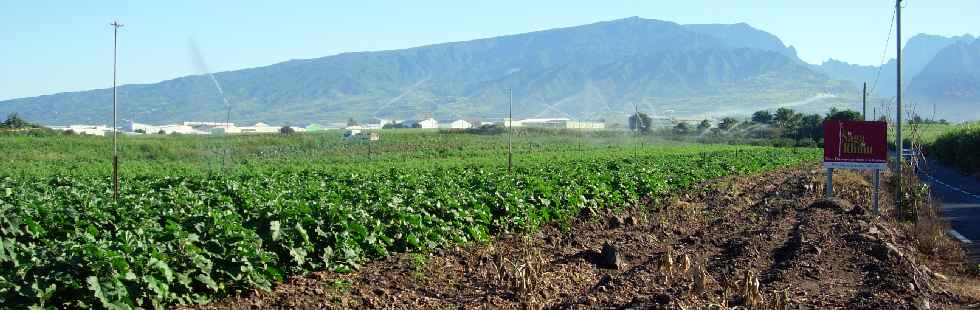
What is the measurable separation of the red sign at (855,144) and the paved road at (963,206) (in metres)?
2.04

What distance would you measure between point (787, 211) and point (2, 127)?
63952 mm

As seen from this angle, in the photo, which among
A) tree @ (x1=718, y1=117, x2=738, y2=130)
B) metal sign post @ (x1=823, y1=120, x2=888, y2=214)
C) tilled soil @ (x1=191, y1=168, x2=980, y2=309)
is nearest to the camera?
tilled soil @ (x1=191, y1=168, x2=980, y2=309)

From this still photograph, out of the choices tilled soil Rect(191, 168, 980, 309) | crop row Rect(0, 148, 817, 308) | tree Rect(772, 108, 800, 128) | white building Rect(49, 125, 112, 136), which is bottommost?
tilled soil Rect(191, 168, 980, 309)

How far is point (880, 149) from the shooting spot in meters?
18.5

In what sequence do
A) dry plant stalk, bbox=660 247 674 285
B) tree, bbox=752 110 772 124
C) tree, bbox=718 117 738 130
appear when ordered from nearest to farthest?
1. dry plant stalk, bbox=660 247 674 285
2. tree, bbox=718 117 738 130
3. tree, bbox=752 110 772 124

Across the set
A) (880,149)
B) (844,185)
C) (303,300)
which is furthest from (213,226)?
(844,185)

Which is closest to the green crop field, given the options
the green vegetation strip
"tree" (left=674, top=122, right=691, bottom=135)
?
the green vegetation strip

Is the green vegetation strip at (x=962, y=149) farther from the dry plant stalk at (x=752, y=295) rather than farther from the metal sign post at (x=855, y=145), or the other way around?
the dry plant stalk at (x=752, y=295)

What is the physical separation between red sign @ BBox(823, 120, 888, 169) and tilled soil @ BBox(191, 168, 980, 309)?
7.09 feet

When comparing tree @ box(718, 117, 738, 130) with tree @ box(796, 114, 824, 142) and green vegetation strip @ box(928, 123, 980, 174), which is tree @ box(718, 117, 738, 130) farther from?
green vegetation strip @ box(928, 123, 980, 174)

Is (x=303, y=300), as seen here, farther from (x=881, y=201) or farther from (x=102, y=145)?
(x=102, y=145)

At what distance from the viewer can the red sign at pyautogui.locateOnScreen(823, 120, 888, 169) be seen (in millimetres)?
18516

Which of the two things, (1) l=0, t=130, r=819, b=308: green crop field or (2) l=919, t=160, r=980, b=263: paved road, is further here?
(2) l=919, t=160, r=980, b=263: paved road

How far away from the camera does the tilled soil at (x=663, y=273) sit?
9305mm
